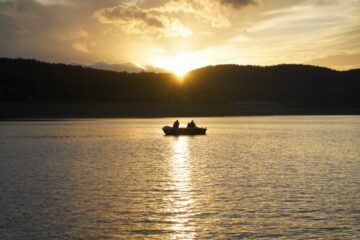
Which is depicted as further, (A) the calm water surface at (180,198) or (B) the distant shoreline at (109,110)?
(B) the distant shoreline at (109,110)

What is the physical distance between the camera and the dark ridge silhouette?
119 meters

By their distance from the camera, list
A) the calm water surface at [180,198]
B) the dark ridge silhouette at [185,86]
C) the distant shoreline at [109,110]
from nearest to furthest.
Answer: the calm water surface at [180,198], the distant shoreline at [109,110], the dark ridge silhouette at [185,86]

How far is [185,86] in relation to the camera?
137m

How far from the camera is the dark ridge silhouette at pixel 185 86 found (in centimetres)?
11894

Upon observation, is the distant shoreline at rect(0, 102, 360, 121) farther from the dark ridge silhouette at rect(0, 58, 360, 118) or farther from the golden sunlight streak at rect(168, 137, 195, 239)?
the golden sunlight streak at rect(168, 137, 195, 239)

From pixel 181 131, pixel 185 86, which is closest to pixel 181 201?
pixel 181 131

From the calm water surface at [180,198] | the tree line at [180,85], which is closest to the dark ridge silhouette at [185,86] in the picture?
the tree line at [180,85]

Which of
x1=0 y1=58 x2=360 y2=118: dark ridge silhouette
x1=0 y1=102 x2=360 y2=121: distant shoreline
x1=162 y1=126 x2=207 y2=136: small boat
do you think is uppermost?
x1=0 y1=58 x2=360 y2=118: dark ridge silhouette

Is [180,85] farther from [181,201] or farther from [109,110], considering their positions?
[181,201]

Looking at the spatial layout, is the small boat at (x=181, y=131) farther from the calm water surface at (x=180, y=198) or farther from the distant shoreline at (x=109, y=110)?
the distant shoreline at (x=109, y=110)

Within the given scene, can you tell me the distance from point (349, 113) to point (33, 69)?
335 ft

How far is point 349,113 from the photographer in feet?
542

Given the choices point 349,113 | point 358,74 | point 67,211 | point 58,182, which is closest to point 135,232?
point 67,211

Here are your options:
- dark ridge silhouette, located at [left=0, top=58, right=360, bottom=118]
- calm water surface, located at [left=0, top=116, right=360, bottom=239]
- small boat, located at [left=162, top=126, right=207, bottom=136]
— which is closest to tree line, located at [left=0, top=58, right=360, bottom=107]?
dark ridge silhouette, located at [left=0, top=58, right=360, bottom=118]
